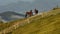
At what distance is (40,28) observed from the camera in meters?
69.2

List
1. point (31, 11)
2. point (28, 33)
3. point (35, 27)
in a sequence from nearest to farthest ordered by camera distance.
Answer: point (28, 33)
point (35, 27)
point (31, 11)

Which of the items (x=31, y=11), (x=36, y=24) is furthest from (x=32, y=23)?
(x=31, y=11)

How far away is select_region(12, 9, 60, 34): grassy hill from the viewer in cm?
6424

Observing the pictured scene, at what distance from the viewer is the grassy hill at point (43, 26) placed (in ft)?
211

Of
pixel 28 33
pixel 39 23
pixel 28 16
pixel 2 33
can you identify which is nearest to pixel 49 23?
pixel 39 23

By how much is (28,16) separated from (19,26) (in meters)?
15.4

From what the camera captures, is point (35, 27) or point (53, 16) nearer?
point (35, 27)

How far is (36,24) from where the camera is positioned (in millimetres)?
74562

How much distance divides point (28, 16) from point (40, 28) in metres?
23.5

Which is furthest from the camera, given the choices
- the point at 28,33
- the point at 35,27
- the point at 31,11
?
the point at 31,11

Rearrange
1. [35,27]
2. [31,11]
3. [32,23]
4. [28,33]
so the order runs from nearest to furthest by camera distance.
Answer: [28,33] < [35,27] < [32,23] < [31,11]

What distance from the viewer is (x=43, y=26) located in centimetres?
7044

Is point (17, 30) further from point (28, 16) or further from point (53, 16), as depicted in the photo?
point (28, 16)

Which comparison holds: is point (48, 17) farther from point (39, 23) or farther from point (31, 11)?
point (31, 11)
